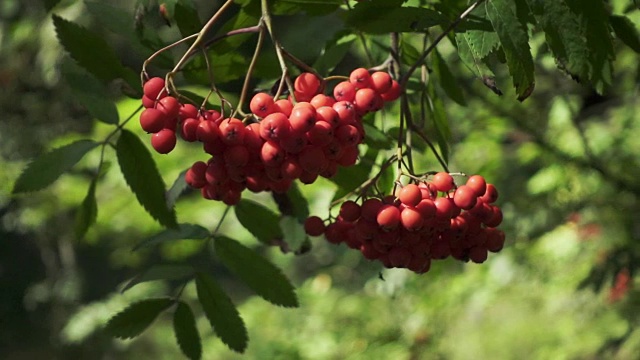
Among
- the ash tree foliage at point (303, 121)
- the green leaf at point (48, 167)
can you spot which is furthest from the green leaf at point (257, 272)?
the green leaf at point (48, 167)

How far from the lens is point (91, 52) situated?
45.5 inches

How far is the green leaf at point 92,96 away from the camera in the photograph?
48.4 inches

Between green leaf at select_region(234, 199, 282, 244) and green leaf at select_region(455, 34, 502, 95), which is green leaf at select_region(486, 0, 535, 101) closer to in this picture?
green leaf at select_region(455, 34, 502, 95)

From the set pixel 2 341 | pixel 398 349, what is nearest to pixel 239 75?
pixel 398 349

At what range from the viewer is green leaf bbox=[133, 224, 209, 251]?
46.9 inches

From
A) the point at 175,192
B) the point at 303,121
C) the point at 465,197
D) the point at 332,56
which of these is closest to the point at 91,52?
the point at 175,192

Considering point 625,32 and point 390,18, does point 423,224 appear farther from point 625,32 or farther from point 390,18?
point 625,32

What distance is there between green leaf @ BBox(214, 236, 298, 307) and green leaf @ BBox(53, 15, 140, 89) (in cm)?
26

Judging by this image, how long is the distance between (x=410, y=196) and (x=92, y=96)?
1.86ft

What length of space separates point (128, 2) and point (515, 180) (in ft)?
13.7

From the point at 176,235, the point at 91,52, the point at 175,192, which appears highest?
the point at 91,52

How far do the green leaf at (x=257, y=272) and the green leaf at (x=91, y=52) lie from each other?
262mm

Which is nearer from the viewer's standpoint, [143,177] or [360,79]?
[360,79]

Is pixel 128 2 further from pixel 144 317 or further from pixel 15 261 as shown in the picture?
pixel 144 317
